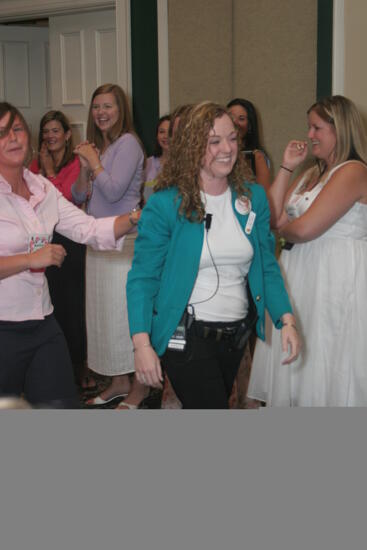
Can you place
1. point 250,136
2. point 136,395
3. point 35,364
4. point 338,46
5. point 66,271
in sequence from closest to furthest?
1. point 35,364
2. point 136,395
3. point 250,136
4. point 66,271
5. point 338,46

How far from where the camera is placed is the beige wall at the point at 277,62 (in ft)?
15.7

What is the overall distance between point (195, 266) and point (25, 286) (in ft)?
1.95

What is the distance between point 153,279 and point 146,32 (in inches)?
151

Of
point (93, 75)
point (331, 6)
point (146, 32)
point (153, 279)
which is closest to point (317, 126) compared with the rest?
point (153, 279)

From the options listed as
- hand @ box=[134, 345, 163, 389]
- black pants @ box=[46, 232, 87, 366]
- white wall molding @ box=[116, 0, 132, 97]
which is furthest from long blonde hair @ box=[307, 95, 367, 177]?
white wall molding @ box=[116, 0, 132, 97]

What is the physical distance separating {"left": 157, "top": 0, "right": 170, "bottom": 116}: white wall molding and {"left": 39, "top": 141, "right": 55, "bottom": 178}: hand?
138 cm

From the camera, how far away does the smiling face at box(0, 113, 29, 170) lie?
7.33 feet

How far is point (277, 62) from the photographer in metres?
4.91

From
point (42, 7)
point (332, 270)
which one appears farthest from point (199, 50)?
point (332, 270)

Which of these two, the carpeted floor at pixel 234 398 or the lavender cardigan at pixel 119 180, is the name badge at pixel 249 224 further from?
the lavender cardigan at pixel 119 180

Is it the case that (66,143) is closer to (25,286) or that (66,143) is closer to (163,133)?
(163,133)

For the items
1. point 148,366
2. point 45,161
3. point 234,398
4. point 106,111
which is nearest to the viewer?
point 148,366

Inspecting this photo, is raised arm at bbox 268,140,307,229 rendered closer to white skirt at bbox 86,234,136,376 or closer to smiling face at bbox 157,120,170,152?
white skirt at bbox 86,234,136,376

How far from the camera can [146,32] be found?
536 cm
